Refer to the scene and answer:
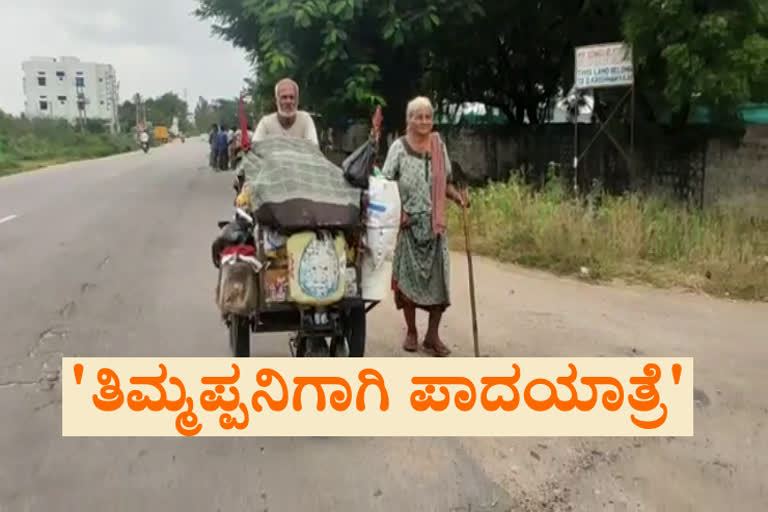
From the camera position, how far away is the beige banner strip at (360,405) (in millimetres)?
3889

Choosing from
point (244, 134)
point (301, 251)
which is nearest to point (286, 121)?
point (244, 134)

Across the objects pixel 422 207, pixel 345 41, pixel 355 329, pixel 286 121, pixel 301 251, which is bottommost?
pixel 355 329

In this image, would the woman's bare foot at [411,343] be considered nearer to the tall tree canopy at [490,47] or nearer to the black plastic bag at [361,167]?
the black plastic bag at [361,167]

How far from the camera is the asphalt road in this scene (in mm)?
3289

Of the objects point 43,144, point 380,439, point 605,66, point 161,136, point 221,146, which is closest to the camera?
point 380,439

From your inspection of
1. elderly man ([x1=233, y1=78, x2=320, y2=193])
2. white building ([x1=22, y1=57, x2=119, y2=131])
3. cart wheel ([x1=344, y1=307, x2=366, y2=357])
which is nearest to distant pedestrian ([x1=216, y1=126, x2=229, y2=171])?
elderly man ([x1=233, y1=78, x2=320, y2=193])

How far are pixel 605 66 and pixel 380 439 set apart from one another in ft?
22.5

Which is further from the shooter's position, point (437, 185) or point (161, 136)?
point (161, 136)

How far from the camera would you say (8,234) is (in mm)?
10891

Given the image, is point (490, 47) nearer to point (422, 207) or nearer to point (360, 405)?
point (422, 207)

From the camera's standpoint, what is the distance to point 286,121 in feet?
16.6

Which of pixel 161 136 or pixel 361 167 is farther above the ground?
pixel 161 136

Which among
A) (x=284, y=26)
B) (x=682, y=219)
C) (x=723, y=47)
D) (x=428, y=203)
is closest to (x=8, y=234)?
(x=284, y=26)

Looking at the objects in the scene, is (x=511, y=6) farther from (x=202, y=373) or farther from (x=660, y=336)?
(x=202, y=373)
